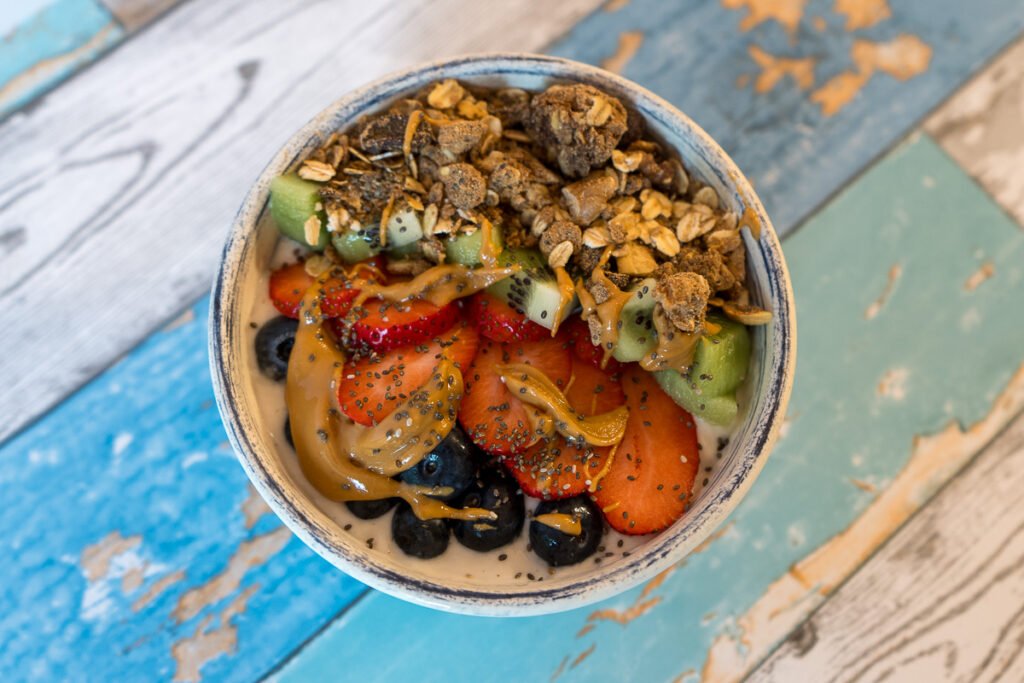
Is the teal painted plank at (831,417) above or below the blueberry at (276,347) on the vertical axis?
below

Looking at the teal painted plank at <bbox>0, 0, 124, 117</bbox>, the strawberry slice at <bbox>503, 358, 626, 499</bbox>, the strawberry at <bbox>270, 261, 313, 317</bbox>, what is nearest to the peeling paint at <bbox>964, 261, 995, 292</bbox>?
the strawberry slice at <bbox>503, 358, 626, 499</bbox>

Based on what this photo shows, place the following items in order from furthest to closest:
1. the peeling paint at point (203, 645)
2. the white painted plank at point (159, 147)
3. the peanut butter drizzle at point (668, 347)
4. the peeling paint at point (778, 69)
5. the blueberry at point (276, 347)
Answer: the peeling paint at point (778, 69) → the white painted plank at point (159, 147) → the peeling paint at point (203, 645) → the blueberry at point (276, 347) → the peanut butter drizzle at point (668, 347)

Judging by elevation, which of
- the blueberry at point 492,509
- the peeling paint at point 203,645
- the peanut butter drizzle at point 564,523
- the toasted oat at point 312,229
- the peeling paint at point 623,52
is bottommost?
the peeling paint at point 203,645

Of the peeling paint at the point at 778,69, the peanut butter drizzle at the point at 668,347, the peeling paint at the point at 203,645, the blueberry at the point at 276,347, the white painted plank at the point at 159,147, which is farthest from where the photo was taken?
the peeling paint at the point at 778,69

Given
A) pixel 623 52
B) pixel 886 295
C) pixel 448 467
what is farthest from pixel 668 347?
pixel 623 52

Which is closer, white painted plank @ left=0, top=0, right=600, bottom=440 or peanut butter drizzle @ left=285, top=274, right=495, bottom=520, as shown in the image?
peanut butter drizzle @ left=285, top=274, right=495, bottom=520

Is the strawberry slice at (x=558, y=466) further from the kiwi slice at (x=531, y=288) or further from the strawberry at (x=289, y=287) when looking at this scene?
the strawberry at (x=289, y=287)

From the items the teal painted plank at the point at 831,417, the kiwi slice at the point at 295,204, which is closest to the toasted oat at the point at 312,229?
the kiwi slice at the point at 295,204

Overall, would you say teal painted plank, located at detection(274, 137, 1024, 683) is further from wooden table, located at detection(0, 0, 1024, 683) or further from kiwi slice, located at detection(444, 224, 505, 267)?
kiwi slice, located at detection(444, 224, 505, 267)
